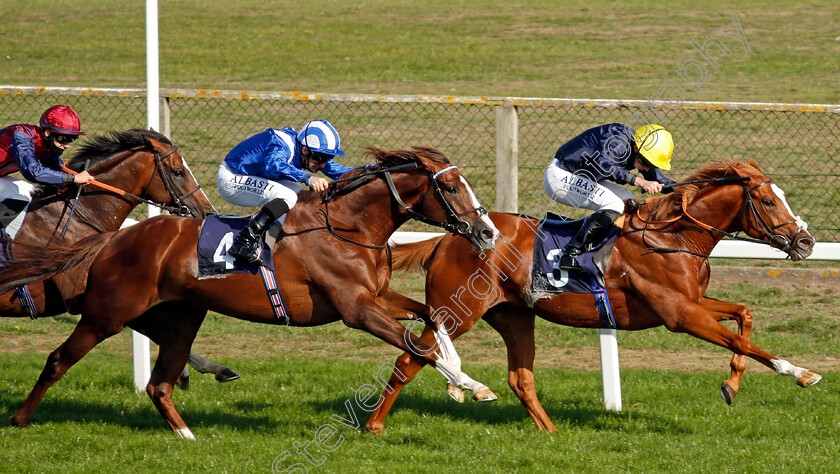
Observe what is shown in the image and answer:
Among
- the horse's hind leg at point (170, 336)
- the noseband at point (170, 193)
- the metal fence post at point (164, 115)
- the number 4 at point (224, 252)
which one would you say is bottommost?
the horse's hind leg at point (170, 336)

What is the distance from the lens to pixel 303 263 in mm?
6043

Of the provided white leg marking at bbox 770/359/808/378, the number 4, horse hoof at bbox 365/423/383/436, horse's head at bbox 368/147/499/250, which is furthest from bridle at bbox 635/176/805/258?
the number 4

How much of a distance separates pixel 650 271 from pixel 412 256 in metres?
1.65

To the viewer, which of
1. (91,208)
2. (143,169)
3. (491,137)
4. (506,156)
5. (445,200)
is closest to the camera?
(445,200)

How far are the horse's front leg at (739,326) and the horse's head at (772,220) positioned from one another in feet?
1.76

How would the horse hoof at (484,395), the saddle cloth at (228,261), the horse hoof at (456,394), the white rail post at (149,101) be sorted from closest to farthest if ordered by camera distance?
the horse hoof at (484,395)
the saddle cloth at (228,261)
the horse hoof at (456,394)
the white rail post at (149,101)

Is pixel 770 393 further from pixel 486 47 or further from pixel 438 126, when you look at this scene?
pixel 486 47

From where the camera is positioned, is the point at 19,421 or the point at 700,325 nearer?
the point at 700,325

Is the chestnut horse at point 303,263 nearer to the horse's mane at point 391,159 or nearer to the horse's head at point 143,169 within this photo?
the horse's mane at point 391,159

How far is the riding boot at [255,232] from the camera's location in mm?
5961

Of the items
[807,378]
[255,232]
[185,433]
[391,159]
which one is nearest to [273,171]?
[255,232]

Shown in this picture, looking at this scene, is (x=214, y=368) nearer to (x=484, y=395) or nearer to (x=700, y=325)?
(x=484, y=395)

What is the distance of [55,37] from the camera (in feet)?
83.7

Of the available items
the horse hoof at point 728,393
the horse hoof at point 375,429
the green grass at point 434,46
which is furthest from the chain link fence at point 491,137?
the horse hoof at point 375,429
